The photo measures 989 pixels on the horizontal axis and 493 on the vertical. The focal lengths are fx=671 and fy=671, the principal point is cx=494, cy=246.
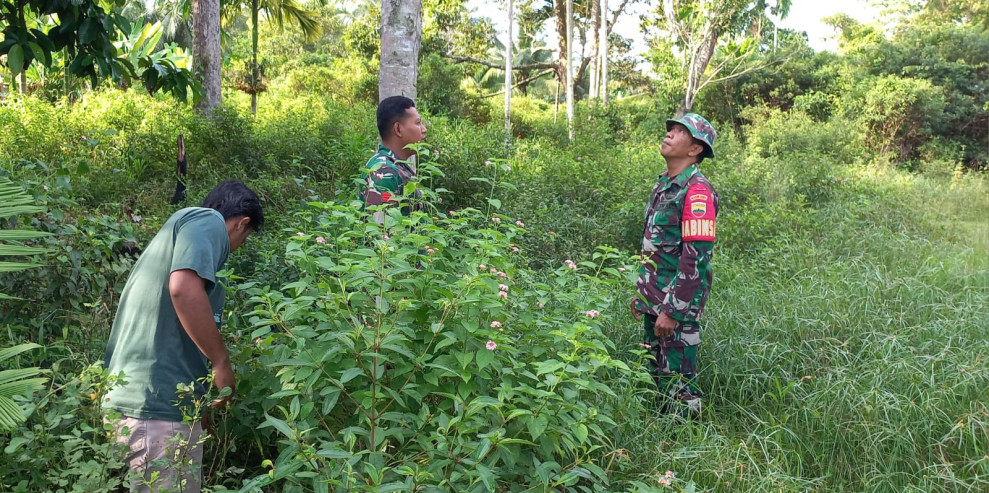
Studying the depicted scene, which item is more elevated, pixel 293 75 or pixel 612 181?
pixel 293 75

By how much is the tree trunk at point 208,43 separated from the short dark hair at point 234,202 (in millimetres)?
7652

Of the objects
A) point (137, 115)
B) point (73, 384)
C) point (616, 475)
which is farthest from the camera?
point (137, 115)

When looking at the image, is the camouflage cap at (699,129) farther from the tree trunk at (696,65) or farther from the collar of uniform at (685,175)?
the tree trunk at (696,65)

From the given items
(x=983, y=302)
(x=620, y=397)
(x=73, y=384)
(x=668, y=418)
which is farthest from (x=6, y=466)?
(x=983, y=302)

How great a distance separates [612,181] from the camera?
311 inches

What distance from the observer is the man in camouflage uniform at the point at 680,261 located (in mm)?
3387

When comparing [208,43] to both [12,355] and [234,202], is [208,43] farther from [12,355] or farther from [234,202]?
[12,355]

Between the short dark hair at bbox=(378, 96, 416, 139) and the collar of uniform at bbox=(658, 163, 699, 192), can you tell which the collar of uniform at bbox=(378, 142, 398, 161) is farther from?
the collar of uniform at bbox=(658, 163, 699, 192)

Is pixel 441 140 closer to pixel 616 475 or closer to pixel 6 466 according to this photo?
pixel 616 475

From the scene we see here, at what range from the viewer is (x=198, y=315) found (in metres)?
2.06

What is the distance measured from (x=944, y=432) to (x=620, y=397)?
166 centimetres

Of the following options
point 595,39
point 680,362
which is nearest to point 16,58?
point 680,362

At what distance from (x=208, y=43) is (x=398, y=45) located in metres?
5.99

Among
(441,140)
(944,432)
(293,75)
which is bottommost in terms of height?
(944,432)
